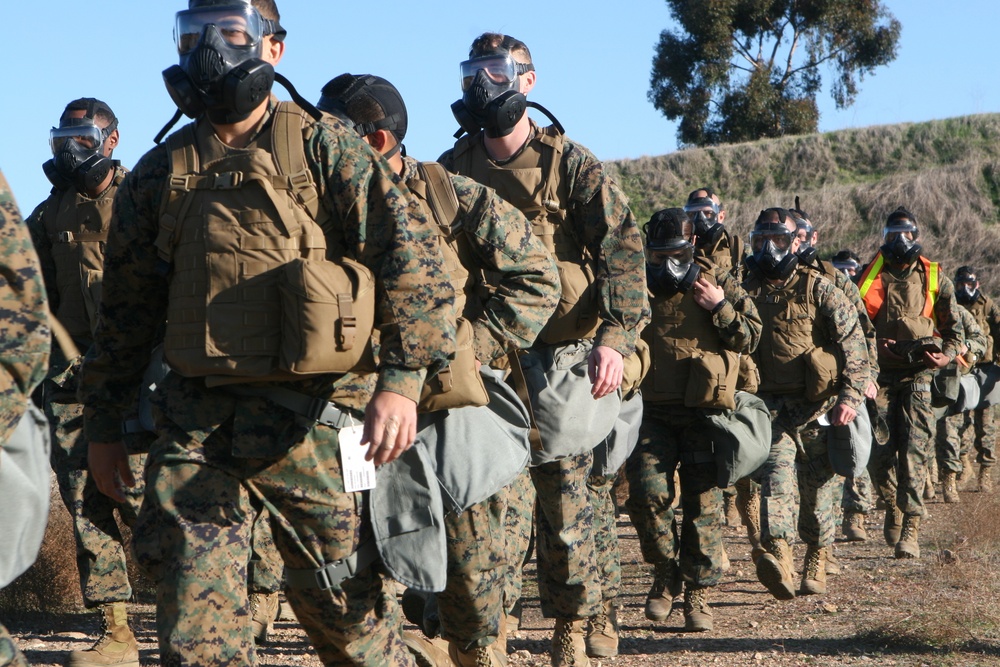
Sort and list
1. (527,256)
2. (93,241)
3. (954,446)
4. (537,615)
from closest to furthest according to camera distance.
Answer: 1. (527,256)
2. (93,241)
3. (537,615)
4. (954,446)

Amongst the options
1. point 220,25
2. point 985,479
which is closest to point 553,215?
point 220,25

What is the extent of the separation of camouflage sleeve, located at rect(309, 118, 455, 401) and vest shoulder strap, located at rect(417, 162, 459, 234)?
123cm

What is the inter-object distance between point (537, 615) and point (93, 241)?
346 centimetres

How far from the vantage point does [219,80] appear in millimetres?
3883

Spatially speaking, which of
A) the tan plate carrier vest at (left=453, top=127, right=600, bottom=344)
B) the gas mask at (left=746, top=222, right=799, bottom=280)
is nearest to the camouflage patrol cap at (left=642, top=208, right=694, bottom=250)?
the gas mask at (left=746, top=222, right=799, bottom=280)

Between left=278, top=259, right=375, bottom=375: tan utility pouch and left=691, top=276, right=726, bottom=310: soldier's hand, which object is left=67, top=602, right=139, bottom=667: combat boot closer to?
left=278, top=259, right=375, bottom=375: tan utility pouch

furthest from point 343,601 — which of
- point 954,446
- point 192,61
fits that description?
point 954,446

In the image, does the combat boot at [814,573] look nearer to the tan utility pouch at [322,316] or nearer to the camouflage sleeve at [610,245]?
the camouflage sleeve at [610,245]

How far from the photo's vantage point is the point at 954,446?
1510cm

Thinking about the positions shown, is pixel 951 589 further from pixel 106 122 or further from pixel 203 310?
pixel 203 310

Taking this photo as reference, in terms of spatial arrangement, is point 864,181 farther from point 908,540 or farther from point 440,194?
point 440,194

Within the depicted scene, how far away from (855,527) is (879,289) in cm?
222

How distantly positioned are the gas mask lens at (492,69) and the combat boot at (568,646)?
2.54 meters

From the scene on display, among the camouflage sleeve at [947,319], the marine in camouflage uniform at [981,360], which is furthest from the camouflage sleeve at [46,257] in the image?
the marine in camouflage uniform at [981,360]
